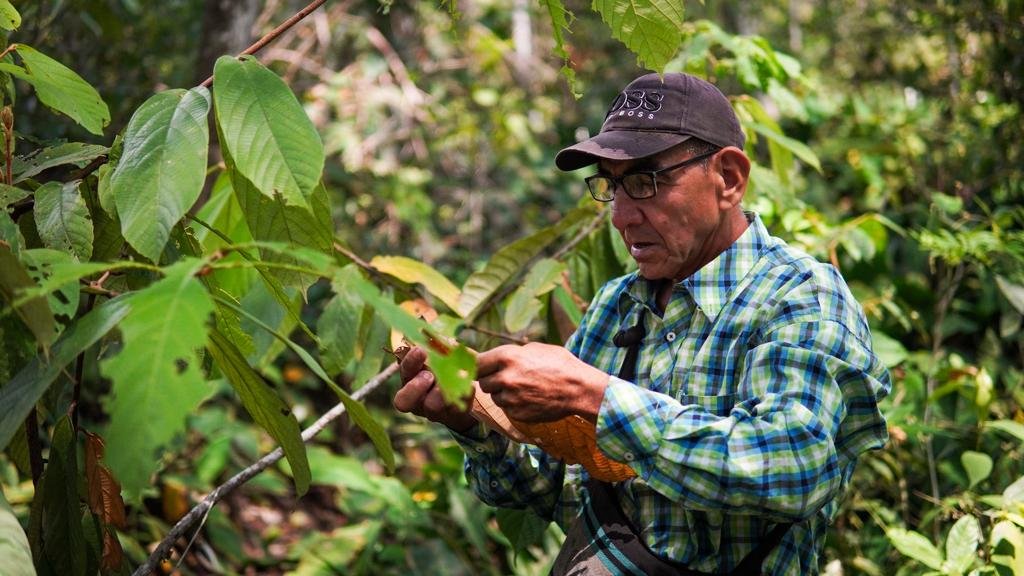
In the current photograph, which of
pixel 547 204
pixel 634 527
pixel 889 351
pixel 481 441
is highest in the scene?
pixel 481 441

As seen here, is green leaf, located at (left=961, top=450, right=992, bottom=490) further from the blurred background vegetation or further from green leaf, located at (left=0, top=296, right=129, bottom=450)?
green leaf, located at (left=0, top=296, right=129, bottom=450)

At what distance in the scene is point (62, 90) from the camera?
1.70 meters

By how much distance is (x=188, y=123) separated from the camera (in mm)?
1519

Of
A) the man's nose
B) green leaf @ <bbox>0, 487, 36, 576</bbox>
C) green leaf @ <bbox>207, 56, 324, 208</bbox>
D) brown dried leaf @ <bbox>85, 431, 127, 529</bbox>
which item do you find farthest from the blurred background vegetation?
green leaf @ <bbox>0, 487, 36, 576</bbox>

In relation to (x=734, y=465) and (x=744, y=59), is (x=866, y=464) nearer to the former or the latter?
(x=744, y=59)

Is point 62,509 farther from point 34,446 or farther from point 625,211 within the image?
point 625,211

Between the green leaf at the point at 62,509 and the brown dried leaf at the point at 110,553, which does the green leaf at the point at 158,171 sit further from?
the brown dried leaf at the point at 110,553

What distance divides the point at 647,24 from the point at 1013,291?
8.08 ft

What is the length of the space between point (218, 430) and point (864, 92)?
5118 mm

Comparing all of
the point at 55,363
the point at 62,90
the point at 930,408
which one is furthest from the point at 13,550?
the point at 930,408

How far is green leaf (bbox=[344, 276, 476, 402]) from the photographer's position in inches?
47.1

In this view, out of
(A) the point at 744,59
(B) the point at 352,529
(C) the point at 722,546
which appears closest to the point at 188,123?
(C) the point at 722,546

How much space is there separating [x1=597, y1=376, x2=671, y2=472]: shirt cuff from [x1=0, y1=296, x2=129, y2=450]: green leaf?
2.37ft

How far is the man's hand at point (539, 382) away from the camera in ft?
5.21
